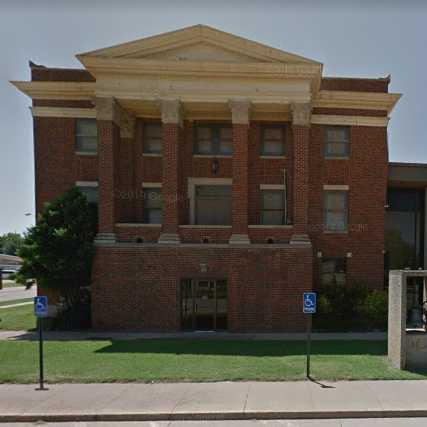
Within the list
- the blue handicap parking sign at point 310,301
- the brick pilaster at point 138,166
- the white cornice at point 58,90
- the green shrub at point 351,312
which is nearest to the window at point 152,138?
the brick pilaster at point 138,166

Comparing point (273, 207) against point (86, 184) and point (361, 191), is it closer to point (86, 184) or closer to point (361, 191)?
point (361, 191)

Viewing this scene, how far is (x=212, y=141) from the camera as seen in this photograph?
15297 mm

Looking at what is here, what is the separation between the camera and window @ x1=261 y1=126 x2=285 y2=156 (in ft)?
50.1

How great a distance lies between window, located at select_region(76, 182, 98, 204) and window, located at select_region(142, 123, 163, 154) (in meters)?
3.05

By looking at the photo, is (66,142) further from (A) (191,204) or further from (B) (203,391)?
(B) (203,391)

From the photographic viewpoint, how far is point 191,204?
15.1 metres

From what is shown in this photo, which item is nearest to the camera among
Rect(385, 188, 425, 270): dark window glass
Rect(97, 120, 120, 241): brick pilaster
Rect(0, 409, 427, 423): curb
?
Rect(0, 409, 427, 423): curb

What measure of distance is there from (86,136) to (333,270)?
543 inches

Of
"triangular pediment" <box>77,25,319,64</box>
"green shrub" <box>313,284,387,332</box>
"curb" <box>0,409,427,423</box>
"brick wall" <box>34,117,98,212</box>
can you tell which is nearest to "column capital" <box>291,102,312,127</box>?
"triangular pediment" <box>77,25,319,64</box>

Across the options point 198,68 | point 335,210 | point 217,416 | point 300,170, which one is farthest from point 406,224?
point 217,416

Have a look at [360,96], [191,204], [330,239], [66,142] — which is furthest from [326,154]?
[66,142]

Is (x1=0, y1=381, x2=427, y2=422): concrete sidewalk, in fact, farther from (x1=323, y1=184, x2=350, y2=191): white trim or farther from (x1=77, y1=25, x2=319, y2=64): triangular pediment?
(x1=77, y1=25, x2=319, y2=64): triangular pediment

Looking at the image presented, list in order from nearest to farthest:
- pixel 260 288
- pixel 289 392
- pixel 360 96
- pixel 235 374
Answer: pixel 289 392 < pixel 235 374 < pixel 260 288 < pixel 360 96

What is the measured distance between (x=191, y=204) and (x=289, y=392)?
10.0 metres
